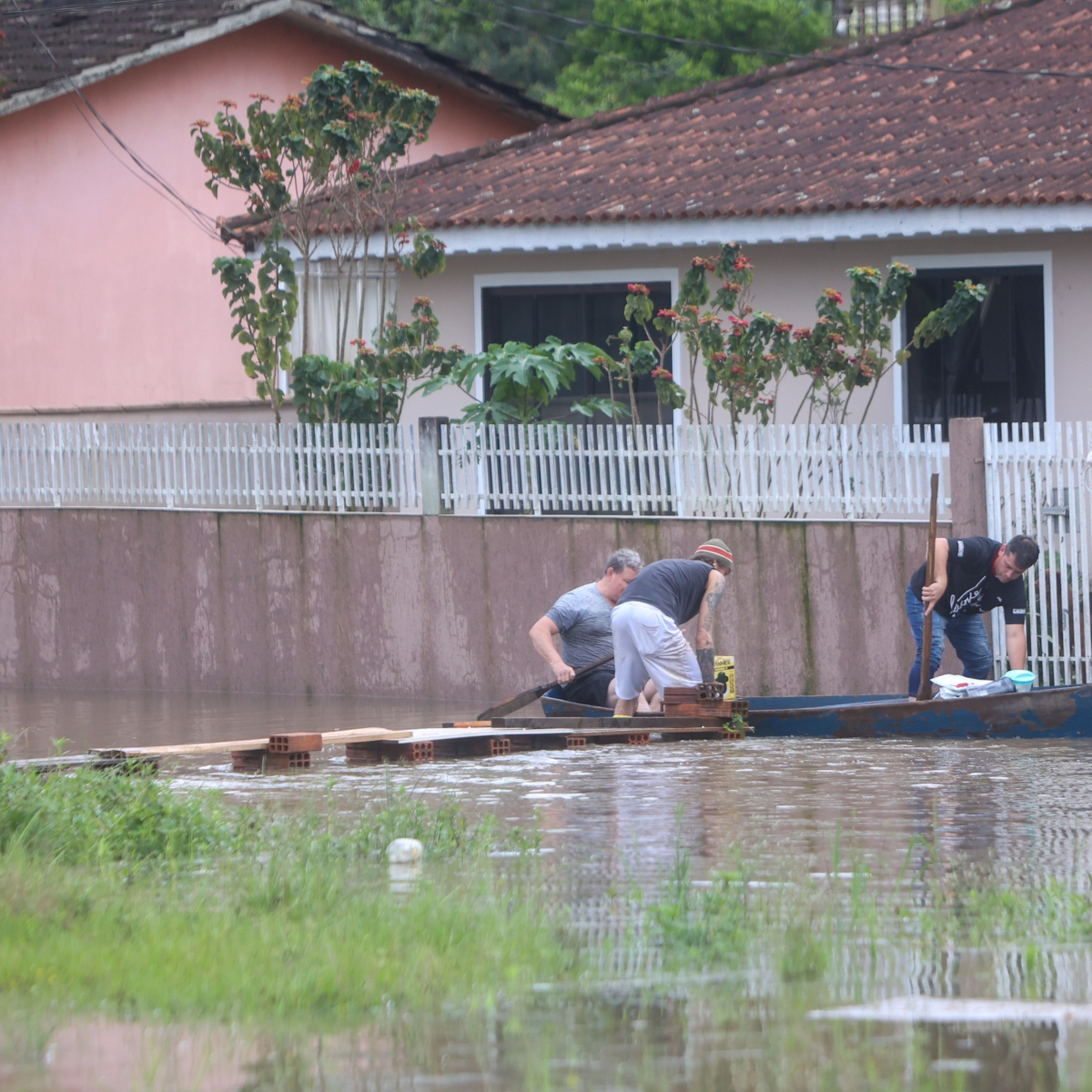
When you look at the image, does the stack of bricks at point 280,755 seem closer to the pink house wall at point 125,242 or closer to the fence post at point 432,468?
the fence post at point 432,468

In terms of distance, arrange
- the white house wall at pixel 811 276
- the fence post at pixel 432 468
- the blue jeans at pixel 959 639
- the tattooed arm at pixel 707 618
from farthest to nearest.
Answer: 1. the white house wall at pixel 811 276
2. the fence post at pixel 432 468
3. the blue jeans at pixel 959 639
4. the tattooed arm at pixel 707 618

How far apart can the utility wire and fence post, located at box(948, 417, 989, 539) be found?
11711 millimetres

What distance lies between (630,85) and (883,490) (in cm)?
1937

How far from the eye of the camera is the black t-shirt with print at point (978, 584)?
11.6 metres

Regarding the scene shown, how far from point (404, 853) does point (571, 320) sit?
10841 mm

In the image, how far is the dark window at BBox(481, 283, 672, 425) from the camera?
16.7 metres

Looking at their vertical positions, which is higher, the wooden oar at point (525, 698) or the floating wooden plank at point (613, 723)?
the wooden oar at point (525, 698)

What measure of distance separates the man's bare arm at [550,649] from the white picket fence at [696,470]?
6.80 feet

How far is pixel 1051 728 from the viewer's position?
10.8 metres

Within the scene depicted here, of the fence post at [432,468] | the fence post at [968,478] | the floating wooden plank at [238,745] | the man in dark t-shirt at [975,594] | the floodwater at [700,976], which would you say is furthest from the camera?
the fence post at [432,468]

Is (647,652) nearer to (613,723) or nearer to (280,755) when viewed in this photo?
(613,723)

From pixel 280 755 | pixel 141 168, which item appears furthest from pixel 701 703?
pixel 141 168

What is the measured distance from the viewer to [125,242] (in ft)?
74.7

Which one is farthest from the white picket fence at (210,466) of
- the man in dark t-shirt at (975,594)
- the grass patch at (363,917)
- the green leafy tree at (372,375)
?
the grass patch at (363,917)
